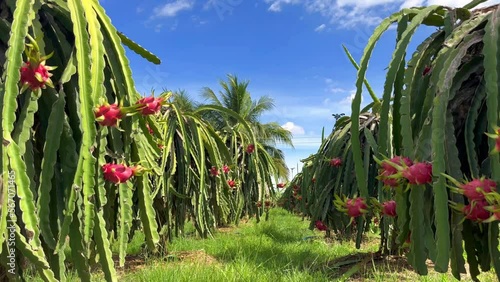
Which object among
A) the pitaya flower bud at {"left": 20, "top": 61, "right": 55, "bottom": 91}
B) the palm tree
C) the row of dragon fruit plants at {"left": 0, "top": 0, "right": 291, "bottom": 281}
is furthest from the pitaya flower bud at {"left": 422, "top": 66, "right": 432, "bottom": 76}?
the palm tree

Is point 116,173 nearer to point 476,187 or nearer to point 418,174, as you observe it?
point 418,174

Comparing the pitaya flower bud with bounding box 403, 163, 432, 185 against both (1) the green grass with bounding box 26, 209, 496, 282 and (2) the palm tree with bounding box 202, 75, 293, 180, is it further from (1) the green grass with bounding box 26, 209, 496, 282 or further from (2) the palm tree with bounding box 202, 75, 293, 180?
(2) the palm tree with bounding box 202, 75, 293, 180

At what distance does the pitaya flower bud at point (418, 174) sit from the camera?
1182 millimetres

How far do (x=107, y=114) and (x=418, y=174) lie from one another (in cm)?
92

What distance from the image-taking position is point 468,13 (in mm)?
1675

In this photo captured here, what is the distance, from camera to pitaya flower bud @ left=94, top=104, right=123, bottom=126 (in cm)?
137

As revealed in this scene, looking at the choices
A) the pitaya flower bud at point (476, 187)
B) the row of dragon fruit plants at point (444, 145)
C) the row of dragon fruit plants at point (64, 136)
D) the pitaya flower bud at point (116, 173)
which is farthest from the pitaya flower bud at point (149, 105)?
the pitaya flower bud at point (476, 187)

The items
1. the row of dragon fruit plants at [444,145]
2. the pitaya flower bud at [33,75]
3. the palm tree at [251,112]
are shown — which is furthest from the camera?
the palm tree at [251,112]

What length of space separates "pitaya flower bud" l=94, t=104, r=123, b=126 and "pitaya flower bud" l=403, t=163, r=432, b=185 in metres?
0.86

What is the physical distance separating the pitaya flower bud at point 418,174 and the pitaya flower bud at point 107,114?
2.81 ft

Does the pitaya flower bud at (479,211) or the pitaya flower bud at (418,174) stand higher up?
the pitaya flower bud at (418,174)

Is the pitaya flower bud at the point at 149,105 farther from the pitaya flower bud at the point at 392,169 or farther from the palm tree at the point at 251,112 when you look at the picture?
the palm tree at the point at 251,112

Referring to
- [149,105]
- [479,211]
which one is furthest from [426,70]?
[149,105]

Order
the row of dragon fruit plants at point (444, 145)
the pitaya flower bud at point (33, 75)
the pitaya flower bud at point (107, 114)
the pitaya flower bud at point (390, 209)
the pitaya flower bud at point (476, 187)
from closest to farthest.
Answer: the pitaya flower bud at point (476, 187) < the row of dragon fruit plants at point (444, 145) < the pitaya flower bud at point (33, 75) < the pitaya flower bud at point (107, 114) < the pitaya flower bud at point (390, 209)
